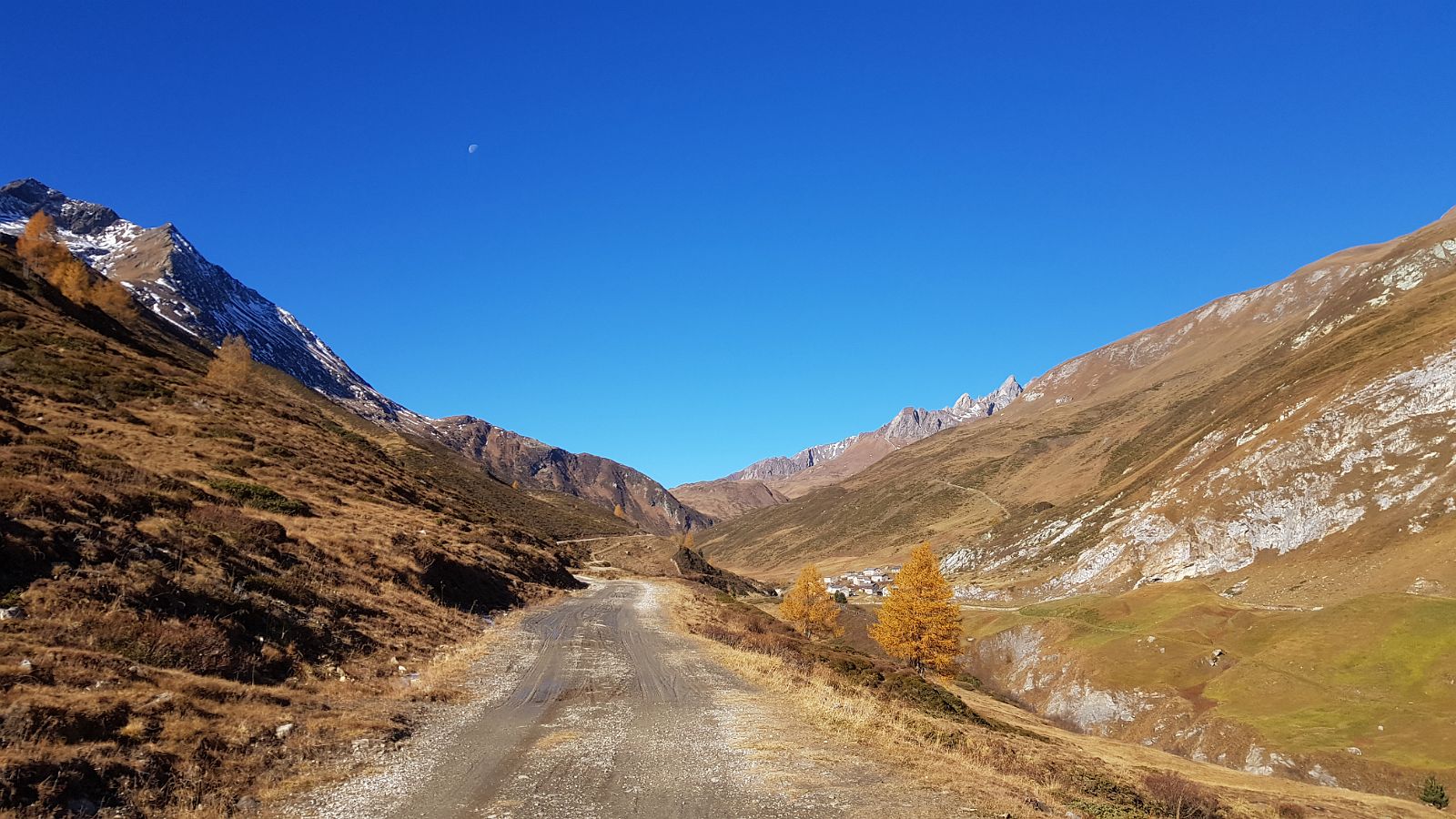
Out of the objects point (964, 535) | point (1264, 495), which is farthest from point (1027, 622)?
point (964, 535)

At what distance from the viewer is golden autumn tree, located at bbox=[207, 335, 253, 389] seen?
83.1 meters

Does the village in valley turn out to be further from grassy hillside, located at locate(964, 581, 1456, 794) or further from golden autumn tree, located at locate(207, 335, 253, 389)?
golden autumn tree, located at locate(207, 335, 253, 389)

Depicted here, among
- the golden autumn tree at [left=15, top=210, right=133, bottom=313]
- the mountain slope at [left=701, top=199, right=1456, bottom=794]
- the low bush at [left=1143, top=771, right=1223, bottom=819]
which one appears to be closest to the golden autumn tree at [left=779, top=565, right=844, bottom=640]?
the mountain slope at [left=701, top=199, right=1456, bottom=794]

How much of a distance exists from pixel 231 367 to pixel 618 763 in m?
99.7

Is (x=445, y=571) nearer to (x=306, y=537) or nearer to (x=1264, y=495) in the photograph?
(x=306, y=537)

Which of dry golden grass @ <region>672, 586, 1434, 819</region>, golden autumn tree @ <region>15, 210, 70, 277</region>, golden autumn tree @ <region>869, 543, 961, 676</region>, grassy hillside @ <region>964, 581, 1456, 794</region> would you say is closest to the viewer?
dry golden grass @ <region>672, 586, 1434, 819</region>

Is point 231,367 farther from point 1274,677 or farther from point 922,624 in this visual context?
point 1274,677

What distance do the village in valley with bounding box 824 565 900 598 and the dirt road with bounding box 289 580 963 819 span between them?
135344 mm

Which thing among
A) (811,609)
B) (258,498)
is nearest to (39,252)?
(258,498)

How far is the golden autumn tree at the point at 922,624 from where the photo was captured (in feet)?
193

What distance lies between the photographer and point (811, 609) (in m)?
76.8

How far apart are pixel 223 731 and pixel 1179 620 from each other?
3119 inches

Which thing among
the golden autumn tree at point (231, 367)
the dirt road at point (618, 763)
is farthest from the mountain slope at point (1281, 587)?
the golden autumn tree at point (231, 367)

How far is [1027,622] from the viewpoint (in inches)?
3088
